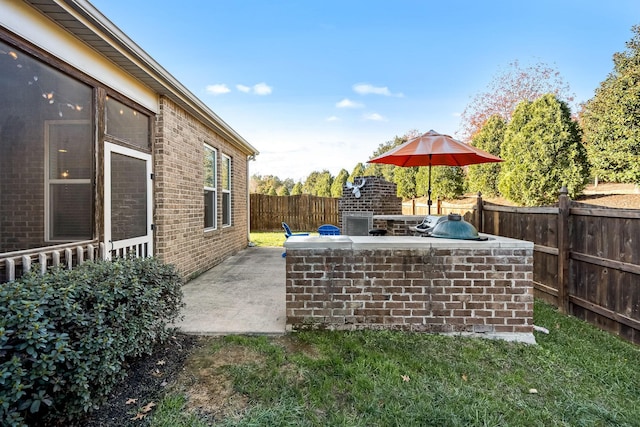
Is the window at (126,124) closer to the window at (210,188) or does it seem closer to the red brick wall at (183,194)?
the red brick wall at (183,194)

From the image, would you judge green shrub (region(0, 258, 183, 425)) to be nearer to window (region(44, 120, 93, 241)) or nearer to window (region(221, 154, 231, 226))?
window (region(44, 120, 93, 241))

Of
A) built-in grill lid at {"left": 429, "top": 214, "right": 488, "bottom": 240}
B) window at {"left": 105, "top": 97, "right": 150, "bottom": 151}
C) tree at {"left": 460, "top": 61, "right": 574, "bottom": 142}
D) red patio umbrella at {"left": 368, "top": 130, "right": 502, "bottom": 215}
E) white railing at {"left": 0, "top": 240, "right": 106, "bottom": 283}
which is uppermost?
tree at {"left": 460, "top": 61, "right": 574, "bottom": 142}

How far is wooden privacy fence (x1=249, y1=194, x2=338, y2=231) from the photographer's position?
52.3 ft

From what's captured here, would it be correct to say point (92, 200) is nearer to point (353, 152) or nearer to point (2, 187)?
point (2, 187)

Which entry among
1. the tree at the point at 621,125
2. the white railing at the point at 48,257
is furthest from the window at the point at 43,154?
the tree at the point at 621,125

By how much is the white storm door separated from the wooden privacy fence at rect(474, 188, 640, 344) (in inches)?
216

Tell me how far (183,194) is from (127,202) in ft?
4.82

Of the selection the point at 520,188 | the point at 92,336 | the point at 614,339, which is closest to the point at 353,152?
the point at 520,188

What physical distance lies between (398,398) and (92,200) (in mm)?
3742

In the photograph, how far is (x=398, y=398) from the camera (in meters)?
2.18

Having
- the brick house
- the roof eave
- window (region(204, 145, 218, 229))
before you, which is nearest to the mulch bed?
the brick house

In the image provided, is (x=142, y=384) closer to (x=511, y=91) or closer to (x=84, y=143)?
(x=84, y=143)

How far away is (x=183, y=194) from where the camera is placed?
570 cm

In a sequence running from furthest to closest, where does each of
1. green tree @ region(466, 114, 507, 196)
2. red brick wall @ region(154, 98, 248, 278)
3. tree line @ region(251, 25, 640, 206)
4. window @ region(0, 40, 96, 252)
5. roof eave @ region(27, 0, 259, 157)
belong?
green tree @ region(466, 114, 507, 196) → tree line @ region(251, 25, 640, 206) → red brick wall @ region(154, 98, 248, 278) → roof eave @ region(27, 0, 259, 157) → window @ region(0, 40, 96, 252)
